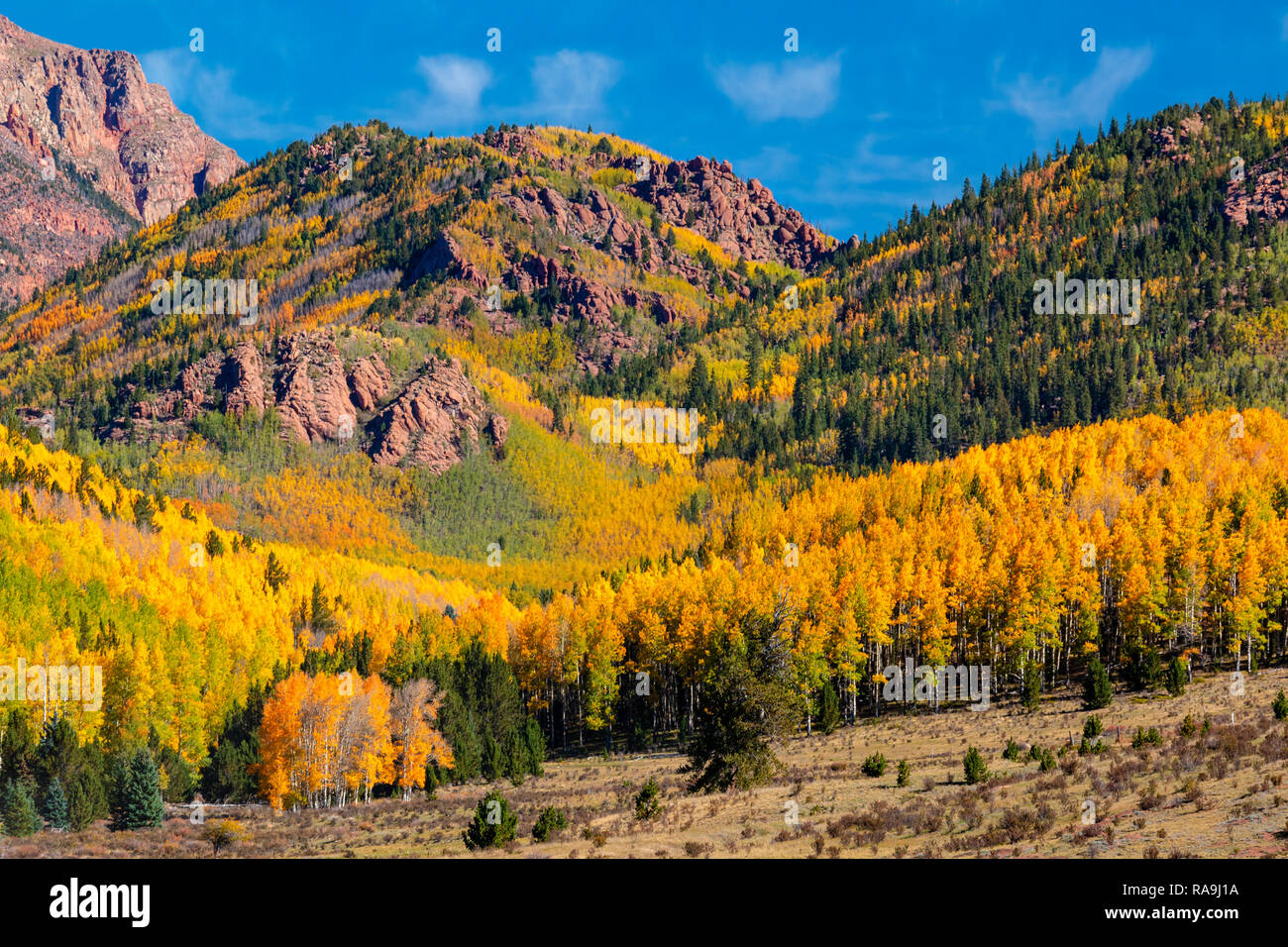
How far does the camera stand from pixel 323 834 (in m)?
61.6

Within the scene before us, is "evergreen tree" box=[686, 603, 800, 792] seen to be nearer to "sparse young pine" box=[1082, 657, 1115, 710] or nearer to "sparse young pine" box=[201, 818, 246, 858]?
"sparse young pine" box=[201, 818, 246, 858]

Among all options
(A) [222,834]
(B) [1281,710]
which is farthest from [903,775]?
(A) [222,834]

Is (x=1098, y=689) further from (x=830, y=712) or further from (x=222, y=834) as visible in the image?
(x=222, y=834)

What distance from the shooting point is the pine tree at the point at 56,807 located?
204 ft

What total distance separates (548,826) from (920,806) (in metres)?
17.0

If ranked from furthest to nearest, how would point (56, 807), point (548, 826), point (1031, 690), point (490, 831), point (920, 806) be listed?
point (1031, 690), point (56, 807), point (548, 826), point (490, 831), point (920, 806)

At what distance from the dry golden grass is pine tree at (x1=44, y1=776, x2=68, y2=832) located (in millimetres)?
2766

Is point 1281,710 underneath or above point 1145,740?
above

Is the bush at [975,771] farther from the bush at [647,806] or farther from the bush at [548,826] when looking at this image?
the bush at [548,826]

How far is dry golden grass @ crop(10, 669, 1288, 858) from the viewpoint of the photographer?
31.7 metres

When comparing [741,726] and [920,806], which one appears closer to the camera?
[920,806]

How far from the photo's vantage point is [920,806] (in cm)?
4331
